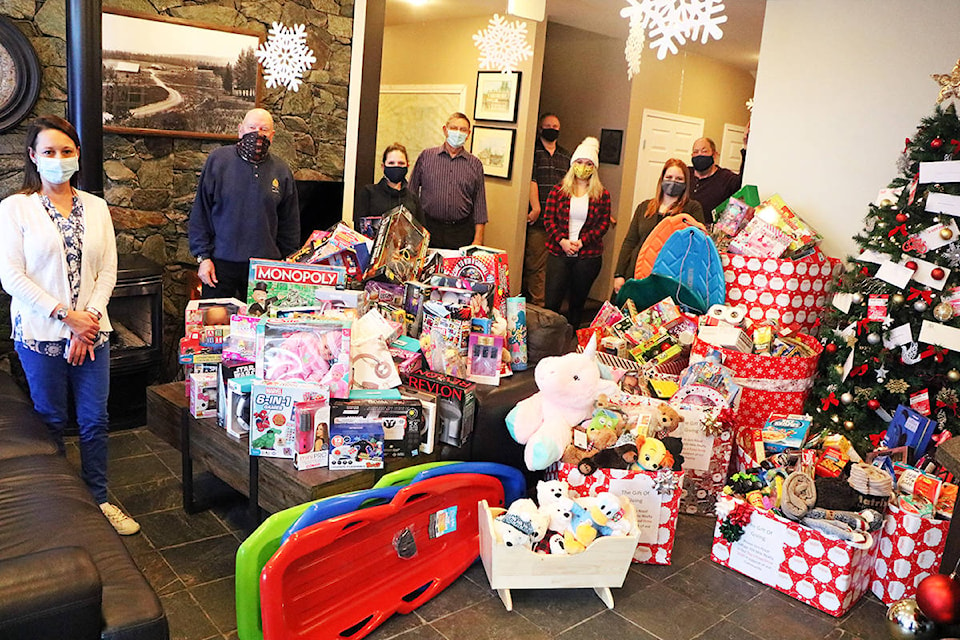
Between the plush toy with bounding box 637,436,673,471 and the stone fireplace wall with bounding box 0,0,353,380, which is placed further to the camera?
the stone fireplace wall with bounding box 0,0,353,380

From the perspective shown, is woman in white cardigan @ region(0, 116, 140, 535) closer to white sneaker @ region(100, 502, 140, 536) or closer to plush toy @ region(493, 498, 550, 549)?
white sneaker @ region(100, 502, 140, 536)

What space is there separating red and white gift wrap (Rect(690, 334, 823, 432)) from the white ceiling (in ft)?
10.1

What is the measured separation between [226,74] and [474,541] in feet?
10.1

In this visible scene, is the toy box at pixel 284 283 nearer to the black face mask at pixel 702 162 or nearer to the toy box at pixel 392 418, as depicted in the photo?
the toy box at pixel 392 418

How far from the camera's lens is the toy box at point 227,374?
8.81ft

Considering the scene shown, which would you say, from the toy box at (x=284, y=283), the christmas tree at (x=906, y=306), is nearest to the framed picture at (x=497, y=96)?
the christmas tree at (x=906, y=306)

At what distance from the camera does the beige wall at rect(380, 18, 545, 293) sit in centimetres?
645

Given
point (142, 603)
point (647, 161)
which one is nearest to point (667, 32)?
point (142, 603)

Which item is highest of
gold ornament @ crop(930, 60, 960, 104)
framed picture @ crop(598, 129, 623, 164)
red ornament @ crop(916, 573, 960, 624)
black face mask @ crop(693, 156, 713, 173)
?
gold ornament @ crop(930, 60, 960, 104)

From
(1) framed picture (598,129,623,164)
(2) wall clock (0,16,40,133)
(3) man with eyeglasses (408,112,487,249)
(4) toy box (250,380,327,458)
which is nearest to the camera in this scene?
(4) toy box (250,380,327,458)

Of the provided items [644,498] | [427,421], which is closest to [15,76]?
[427,421]

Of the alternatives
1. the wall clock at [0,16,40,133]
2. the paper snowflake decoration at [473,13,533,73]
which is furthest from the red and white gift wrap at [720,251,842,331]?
the wall clock at [0,16,40,133]

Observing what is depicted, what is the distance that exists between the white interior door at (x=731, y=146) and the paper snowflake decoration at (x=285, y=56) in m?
5.28

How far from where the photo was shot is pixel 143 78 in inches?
161
